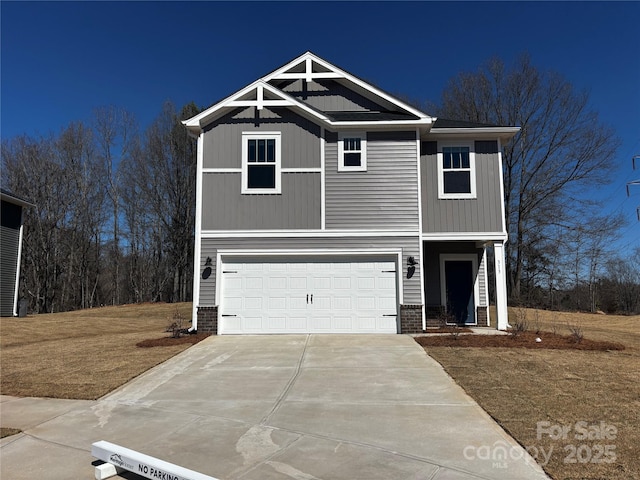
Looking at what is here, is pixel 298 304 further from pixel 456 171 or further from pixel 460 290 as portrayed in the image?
pixel 456 171

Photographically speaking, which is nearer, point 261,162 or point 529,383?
point 529,383

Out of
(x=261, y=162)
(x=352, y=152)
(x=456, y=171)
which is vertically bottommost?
(x=456, y=171)

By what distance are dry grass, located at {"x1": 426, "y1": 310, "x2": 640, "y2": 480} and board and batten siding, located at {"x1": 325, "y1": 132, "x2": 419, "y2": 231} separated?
14.7ft

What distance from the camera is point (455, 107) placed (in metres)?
30.1

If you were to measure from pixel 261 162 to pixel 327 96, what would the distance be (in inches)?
137

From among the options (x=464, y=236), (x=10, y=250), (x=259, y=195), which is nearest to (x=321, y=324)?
(x=259, y=195)

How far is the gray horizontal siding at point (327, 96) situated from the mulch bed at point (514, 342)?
790 cm

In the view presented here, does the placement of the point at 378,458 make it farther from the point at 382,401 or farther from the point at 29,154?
→ the point at 29,154

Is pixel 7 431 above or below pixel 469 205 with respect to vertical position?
below

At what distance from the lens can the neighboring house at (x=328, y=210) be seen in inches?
491

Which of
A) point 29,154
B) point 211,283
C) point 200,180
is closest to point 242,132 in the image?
point 200,180

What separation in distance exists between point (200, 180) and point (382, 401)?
913 cm

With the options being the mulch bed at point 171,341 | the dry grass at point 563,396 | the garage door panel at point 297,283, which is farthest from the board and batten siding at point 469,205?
the mulch bed at point 171,341

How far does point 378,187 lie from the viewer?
13.0m
